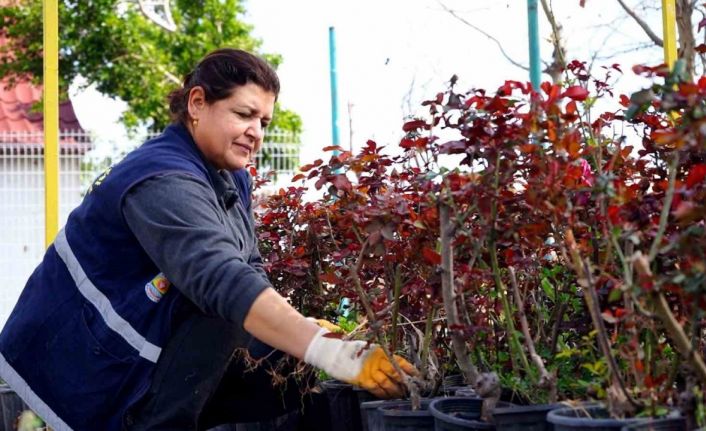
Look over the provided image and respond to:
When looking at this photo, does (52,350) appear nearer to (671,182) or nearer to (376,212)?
(376,212)

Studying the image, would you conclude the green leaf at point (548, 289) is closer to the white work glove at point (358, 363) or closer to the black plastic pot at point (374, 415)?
the white work glove at point (358, 363)

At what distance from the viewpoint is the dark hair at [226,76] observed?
10.1 feet

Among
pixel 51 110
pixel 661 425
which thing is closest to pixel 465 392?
pixel 661 425

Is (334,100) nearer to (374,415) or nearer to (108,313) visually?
(108,313)

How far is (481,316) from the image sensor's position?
8.46 ft

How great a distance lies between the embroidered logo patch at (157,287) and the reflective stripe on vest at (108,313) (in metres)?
0.11

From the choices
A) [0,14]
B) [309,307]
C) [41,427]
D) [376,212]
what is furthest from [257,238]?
[0,14]

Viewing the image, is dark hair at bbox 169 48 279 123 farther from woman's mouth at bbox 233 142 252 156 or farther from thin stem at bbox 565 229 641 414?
thin stem at bbox 565 229 641 414

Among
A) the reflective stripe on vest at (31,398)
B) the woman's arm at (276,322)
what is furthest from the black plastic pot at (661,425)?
the reflective stripe on vest at (31,398)

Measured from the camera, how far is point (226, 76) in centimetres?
307

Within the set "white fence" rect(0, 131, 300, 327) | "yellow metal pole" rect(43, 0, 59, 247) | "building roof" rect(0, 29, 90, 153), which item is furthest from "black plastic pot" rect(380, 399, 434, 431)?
"building roof" rect(0, 29, 90, 153)

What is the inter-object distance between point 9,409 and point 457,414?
324 cm

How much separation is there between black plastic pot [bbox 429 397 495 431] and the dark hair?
1.18 m

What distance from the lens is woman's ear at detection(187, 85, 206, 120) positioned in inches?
123
